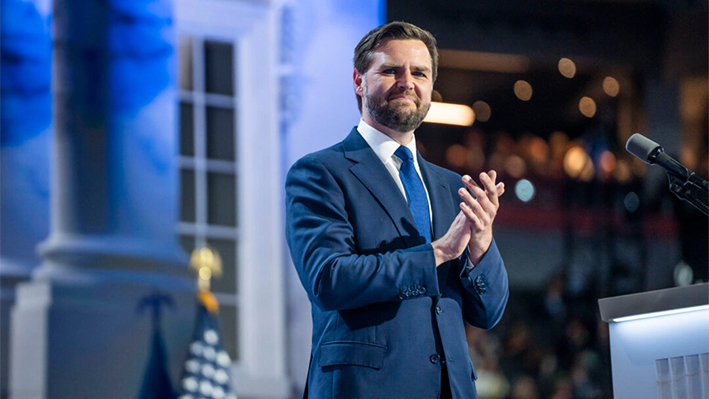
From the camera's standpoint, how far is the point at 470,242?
166 centimetres

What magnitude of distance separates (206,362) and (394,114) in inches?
81.8

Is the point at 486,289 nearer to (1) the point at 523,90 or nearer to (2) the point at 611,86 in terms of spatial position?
(2) the point at 611,86

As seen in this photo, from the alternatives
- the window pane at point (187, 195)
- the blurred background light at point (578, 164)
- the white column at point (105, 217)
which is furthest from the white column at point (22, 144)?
the blurred background light at point (578, 164)

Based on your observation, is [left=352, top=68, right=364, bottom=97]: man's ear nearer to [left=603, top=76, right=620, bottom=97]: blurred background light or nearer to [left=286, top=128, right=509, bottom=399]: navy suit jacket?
[left=286, top=128, right=509, bottom=399]: navy suit jacket

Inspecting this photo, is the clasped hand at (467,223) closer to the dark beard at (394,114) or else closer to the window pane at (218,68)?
the dark beard at (394,114)

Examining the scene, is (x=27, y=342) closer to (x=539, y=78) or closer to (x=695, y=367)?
(x=695, y=367)

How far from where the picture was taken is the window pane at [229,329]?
3.61 m

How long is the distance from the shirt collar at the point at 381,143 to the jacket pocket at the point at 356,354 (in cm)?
43

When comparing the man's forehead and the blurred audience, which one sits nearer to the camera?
the man's forehead

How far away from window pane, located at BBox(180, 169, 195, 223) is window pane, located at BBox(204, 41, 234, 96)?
410 mm

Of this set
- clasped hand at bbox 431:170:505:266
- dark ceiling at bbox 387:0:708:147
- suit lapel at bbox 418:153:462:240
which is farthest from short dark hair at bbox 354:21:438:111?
dark ceiling at bbox 387:0:708:147

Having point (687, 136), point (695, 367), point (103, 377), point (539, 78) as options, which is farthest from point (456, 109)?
point (695, 367)

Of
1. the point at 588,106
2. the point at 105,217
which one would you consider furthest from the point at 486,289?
the point at 588,106

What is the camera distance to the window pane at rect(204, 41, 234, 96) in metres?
3.79
